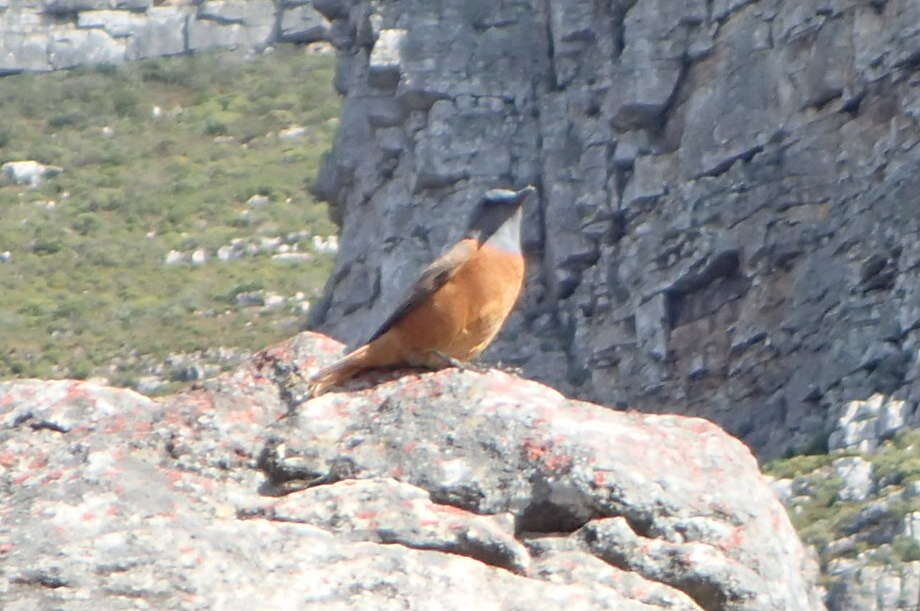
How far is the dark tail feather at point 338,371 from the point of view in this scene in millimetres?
8031

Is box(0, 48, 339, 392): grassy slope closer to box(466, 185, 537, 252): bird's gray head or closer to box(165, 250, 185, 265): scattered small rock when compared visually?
box(165, 250, 185, 265): scattered small rock

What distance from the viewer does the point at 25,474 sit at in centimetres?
735

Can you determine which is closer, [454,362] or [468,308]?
[454,362]

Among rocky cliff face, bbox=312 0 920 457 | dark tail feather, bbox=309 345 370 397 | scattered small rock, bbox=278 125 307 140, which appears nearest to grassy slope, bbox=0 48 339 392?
scattered small rock, bbox=278 125 307 140

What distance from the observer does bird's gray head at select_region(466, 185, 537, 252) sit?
29.6ft

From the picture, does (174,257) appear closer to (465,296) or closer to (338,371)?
(465,296)

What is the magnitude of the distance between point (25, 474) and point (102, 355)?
1245 inches

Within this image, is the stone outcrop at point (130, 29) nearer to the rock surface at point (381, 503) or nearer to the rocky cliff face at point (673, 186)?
the rocky cliff face at point (673, 186)

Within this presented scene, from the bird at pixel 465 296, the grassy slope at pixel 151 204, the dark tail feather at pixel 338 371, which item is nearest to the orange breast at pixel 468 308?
the bird at pixel 465 296

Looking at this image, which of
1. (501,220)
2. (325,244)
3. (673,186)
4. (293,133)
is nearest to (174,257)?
(325,244)

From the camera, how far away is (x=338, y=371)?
8.10 metres

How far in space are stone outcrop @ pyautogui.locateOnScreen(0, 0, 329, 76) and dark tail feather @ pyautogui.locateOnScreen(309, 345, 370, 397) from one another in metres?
52.1

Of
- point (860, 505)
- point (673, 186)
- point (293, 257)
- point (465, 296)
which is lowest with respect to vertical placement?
point (860, 505)

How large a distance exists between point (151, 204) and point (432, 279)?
41.3 metres
